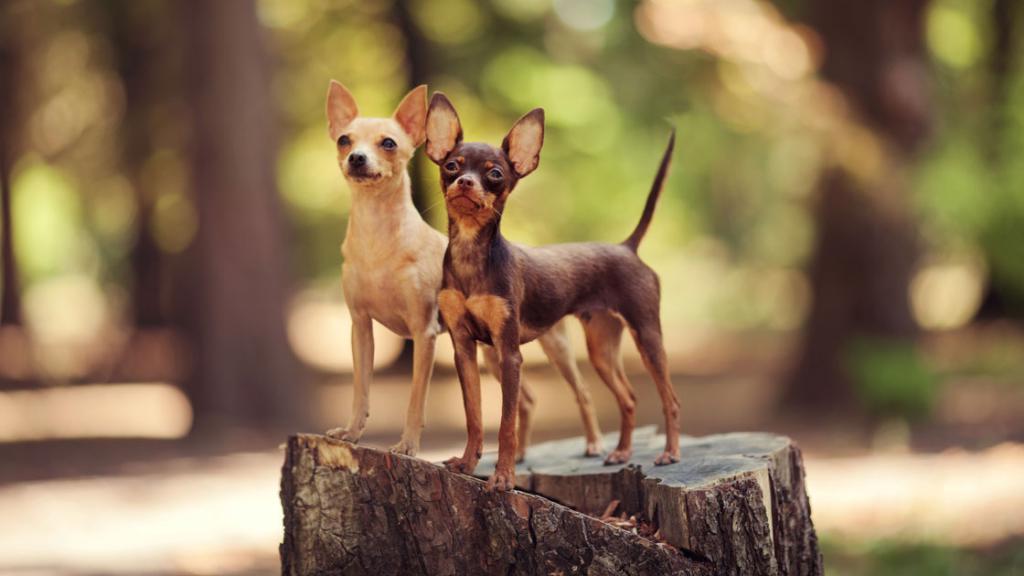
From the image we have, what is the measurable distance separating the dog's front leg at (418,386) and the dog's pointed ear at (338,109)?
980 mm

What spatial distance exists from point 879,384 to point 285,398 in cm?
708

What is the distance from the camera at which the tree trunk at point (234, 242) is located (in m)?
14.1

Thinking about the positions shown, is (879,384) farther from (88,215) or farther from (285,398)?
(88,215)

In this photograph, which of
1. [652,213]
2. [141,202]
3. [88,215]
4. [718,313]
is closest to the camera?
[652,213]

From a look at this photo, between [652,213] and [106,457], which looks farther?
[106,457]

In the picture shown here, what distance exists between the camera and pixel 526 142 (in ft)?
14.7

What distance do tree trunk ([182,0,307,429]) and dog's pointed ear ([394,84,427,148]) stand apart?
31.6 feet

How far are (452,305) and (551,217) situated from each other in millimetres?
19311

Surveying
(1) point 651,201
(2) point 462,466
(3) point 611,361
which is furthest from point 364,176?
(3) point 611,361

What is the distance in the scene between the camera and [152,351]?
25.6 m

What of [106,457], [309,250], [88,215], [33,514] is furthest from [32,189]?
[33,514]

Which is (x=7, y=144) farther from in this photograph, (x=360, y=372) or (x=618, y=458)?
(x=618, y=458)

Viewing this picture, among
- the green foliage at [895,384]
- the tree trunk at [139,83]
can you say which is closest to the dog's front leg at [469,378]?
the green foliage at [895,384]

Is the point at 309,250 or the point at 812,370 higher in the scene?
the point at 309,250
